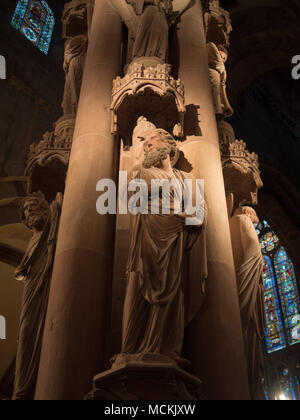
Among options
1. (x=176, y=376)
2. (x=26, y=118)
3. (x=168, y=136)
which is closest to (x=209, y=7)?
(x=168, y=136)

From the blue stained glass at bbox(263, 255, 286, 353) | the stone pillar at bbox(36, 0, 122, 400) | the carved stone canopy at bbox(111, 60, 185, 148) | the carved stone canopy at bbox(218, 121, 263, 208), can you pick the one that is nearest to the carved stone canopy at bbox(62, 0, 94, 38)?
the stone pillar at bbox(36, 0, 122, 400)

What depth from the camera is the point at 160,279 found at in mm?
3654

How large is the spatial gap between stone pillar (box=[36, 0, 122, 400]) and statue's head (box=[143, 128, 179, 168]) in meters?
0.49

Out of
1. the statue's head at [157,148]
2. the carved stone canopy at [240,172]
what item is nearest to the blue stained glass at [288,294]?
the carved stone canopy at [240,172]

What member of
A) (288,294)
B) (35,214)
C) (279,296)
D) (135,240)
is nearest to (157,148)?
(135,240)

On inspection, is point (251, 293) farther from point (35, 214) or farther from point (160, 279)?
point (35, 214)

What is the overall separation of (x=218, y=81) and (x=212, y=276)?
3330mm

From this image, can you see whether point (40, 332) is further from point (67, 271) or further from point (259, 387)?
point (259, 387)

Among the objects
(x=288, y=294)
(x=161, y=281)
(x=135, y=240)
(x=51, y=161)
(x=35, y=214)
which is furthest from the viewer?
(x=288, y=294)

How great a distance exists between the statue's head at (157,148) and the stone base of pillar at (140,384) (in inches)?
71.0

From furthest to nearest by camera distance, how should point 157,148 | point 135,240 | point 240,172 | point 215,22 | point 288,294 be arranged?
point 288,294
point 215,22
point 240,172
point 157,148
point 135,240

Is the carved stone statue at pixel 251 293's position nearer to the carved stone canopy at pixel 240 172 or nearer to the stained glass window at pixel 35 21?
the carved stone canopy at pixel 240 172

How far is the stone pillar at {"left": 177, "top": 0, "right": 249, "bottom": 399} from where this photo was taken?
11.8ft

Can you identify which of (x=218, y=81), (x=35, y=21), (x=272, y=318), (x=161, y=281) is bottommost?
(x=161, y=281)
